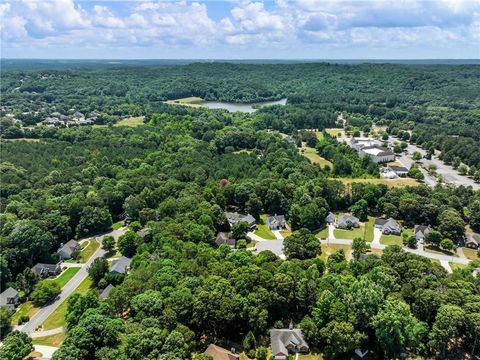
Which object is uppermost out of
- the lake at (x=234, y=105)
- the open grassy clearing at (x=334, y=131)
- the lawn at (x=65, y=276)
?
the lawn at (x=65, y=276)

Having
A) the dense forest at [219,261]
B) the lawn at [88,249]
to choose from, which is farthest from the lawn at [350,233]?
the lawn at [88,249]

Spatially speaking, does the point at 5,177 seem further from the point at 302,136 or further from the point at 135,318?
the point at 302,136

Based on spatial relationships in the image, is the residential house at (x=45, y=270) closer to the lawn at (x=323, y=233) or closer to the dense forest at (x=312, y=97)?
the lawn at (x=323, y=233)

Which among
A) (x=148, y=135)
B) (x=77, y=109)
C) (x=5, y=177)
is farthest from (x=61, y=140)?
(x=77, y=109)

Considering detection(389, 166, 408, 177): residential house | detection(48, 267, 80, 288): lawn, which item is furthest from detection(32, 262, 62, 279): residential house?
detection(389, 166, 408, 177): residential house

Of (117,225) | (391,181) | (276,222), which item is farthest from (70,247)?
(391,181)

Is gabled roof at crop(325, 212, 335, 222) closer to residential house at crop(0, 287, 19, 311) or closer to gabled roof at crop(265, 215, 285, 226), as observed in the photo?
gabled roof at crop(265, 215, 285, 226)
